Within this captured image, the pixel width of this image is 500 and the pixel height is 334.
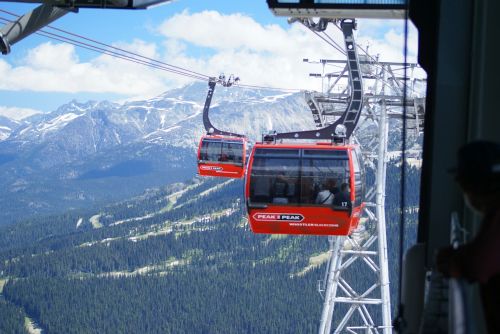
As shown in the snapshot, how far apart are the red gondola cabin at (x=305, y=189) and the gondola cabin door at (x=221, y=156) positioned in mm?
13902

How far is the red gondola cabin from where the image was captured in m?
16.9

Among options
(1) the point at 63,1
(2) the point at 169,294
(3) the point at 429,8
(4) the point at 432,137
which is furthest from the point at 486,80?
(2) the point at 169,294

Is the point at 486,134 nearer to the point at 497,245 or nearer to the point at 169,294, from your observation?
the point at 497,245

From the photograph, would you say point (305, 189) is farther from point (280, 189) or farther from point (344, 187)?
point (344, 187)

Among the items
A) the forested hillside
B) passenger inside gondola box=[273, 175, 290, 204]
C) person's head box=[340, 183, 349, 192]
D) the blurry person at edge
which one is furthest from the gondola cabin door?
the forested hillside

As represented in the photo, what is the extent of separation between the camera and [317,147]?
17.4 meters

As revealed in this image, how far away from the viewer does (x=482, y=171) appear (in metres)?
2.69

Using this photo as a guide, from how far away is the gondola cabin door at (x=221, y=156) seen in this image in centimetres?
3198

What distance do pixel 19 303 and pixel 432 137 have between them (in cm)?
17844

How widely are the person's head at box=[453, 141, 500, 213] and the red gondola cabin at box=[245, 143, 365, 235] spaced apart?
549 inches

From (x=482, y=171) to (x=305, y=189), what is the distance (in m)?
14.7

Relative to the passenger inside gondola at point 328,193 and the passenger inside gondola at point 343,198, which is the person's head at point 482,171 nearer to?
the passenger inside gondola at point 343,198

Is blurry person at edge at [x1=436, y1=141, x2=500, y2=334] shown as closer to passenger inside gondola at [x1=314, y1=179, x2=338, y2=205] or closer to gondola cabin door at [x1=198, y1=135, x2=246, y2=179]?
passenger inside gondola at [x1=314, y1=179, x2=338, y2=205]

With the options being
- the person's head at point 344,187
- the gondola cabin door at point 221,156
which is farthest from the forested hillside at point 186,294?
the person's head at point 344,187
